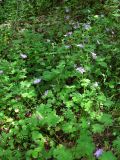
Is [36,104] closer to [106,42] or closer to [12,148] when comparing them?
[12,148]

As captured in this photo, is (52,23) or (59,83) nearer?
(59,83)

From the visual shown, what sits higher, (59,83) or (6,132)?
(59,83)

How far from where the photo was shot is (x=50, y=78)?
4477 millimetres

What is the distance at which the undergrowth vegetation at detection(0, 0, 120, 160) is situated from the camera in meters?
3.70

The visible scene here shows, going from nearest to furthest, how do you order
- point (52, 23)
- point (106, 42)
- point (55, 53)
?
1. point (55, 53)
2. point (106, 42)
3. point (52, 23)

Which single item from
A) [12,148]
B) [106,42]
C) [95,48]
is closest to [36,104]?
[12,148]

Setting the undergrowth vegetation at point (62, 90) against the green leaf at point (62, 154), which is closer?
the green leaf at point (62, 154)

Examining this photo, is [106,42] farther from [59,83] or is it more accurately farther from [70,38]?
[59,83]

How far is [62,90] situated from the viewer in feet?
14.5

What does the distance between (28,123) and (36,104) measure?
1.53 ft

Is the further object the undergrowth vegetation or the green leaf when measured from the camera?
the undergrowth vegetation

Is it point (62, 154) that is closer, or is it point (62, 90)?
→ point (62, 154)

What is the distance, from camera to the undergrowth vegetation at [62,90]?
145 inches

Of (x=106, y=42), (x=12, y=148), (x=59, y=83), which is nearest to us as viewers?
(x=12, y=148)
